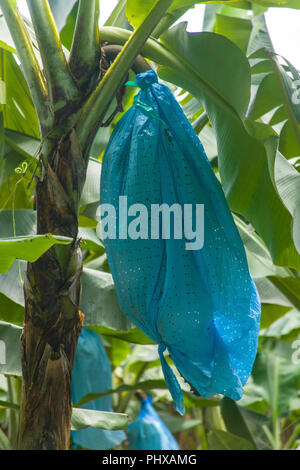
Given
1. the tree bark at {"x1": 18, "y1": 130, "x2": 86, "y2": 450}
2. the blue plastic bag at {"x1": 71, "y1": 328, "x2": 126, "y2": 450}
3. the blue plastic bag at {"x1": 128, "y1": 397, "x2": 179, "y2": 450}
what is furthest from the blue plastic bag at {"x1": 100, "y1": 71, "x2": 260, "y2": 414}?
the blue plastic bag at {"x1": 128, "y1": 397, "x2": 179, "y2": 450}

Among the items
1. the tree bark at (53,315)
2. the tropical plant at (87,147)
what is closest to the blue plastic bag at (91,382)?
the tropical plant at (87,147)

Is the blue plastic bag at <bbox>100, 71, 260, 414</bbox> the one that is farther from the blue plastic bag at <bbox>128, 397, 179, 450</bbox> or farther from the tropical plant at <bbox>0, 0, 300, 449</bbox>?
the blue plastic bag at <bbox>128, 397, 179, 450</bbox>

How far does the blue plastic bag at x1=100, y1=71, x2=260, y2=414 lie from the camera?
73 centimetres

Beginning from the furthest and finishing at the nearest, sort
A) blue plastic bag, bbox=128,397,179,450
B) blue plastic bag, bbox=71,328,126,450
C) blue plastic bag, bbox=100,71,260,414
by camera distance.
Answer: blue plastic bag, bbox=128,397,179,450 < blue plastic bag, bbox=71,328,126,450 < blue plastic bag, bbox=100,71,260,414

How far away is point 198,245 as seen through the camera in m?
0.75

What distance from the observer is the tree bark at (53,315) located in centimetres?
73

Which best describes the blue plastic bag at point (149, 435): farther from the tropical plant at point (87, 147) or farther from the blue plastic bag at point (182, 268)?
the blue plastic bag at point (182, 268)

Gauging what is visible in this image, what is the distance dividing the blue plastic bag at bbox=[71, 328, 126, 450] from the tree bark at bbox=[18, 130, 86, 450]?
693 millimetres

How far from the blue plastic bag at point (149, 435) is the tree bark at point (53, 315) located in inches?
49.6

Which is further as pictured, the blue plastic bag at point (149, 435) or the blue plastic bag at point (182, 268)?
the blue plastic bag at point (149, 435)

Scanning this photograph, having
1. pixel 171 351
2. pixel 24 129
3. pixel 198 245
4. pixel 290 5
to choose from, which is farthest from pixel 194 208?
pixel 24 129

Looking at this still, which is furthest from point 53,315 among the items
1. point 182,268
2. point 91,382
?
point 91,382

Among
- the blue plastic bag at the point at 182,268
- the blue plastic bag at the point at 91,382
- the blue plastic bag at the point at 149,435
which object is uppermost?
the blue plastic bag at the point at 182,268
